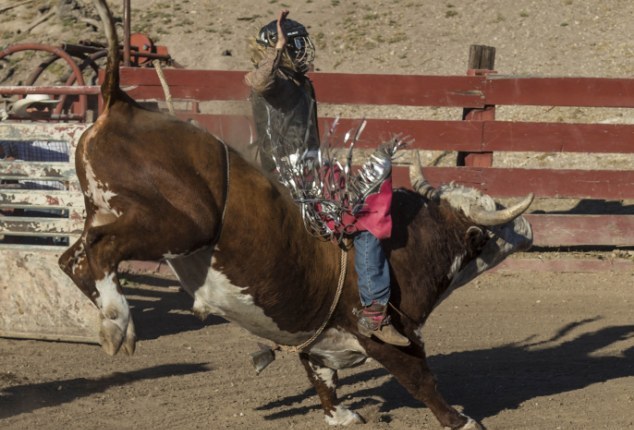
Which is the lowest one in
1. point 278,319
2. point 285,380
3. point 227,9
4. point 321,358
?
point 227,9

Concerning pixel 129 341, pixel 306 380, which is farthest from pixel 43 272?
pixel 129 341

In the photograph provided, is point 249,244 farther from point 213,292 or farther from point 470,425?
point 470,425

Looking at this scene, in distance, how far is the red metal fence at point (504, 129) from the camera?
9.55 m

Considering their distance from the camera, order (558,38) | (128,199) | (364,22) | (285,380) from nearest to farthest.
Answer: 1. (128,199)
2. (285,380)
3. (558,38)
4. (364,22)

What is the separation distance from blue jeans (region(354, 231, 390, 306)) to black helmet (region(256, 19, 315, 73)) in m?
0.83

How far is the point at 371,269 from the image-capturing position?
4.85 metres

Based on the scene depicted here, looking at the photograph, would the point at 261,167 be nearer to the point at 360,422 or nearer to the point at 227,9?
the point at 360,422

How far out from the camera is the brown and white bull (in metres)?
4.16

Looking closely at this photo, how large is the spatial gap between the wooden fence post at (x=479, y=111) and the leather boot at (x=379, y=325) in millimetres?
5036

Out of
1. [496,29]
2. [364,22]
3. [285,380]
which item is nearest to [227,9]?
[364,22]

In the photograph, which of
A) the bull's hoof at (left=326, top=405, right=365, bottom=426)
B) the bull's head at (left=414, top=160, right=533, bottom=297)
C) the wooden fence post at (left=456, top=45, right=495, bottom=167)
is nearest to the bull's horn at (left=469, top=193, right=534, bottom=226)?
the bull's head at (left=414, top=160, right=533, bottom=297)

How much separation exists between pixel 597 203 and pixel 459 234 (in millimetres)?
6536

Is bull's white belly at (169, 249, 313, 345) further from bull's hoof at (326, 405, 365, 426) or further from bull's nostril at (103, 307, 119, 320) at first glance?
bull's hoof at (326, 405, 365, 426)

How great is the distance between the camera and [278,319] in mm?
4805
